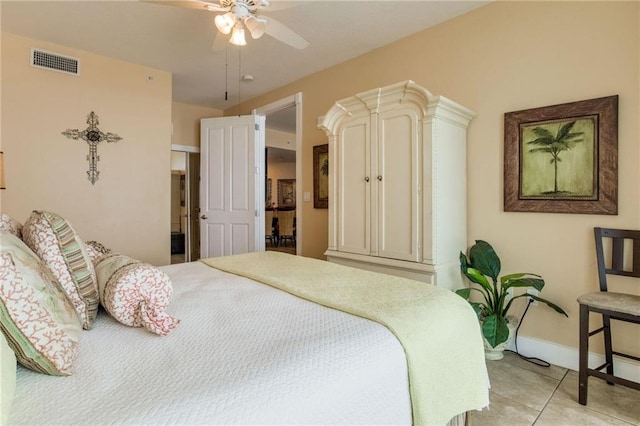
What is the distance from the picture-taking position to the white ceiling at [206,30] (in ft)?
8.58

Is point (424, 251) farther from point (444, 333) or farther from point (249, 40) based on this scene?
point (249, 40)

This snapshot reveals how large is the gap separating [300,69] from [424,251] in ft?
8.59

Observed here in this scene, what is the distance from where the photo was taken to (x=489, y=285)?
2.34m

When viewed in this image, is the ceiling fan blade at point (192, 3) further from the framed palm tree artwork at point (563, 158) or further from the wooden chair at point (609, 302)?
the wooden chair at point (609, 302)

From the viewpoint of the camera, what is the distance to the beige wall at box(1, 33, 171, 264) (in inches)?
122

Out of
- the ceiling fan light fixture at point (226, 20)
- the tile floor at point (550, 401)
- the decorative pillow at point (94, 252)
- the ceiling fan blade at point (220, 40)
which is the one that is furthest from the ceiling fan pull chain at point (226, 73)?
the tile floor at point (550, 401)

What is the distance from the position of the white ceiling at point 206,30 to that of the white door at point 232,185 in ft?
2.34

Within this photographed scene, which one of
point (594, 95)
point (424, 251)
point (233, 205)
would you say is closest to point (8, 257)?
point (424, 251)

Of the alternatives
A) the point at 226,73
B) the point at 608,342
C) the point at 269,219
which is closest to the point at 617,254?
the point at 608,342

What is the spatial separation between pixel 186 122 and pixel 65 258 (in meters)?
4.60

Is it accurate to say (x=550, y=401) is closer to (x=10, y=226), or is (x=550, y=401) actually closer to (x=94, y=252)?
(x=94, y=252)

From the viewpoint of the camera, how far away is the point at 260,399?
2.36 ft

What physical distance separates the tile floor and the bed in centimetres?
59

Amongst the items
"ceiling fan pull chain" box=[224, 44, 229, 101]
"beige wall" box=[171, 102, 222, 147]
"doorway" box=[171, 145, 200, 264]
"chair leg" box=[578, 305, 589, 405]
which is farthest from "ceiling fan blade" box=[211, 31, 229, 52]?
"doorway" box=[171, 145, 200, 264]
